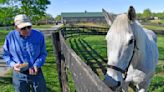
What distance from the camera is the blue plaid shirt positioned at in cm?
468

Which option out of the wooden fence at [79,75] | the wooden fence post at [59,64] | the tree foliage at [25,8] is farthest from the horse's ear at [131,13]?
the tree foliage at [25,8]

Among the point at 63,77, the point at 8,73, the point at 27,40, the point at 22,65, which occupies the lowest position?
the point at 8,73

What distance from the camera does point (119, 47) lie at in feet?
13.8

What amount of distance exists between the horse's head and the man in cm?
103

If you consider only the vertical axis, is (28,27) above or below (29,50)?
above

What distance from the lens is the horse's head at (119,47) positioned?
13.5ft

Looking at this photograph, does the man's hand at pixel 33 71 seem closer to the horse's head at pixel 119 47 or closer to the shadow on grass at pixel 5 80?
the horse's head at pixel 119 47

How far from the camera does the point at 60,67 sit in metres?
5.83

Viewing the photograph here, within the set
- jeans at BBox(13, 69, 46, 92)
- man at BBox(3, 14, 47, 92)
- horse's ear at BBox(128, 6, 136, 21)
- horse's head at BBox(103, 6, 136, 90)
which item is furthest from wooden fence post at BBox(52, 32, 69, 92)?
horse's ear at BBox(128, 6, 136, 21)

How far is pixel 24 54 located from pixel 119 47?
1.33 m

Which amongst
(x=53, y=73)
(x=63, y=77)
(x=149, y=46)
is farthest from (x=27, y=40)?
(x=53, y=73)

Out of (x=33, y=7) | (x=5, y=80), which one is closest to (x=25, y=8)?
(x=33, y=7)

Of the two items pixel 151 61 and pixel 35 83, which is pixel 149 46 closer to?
pixel 151 61

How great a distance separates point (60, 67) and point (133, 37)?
1.81 m
